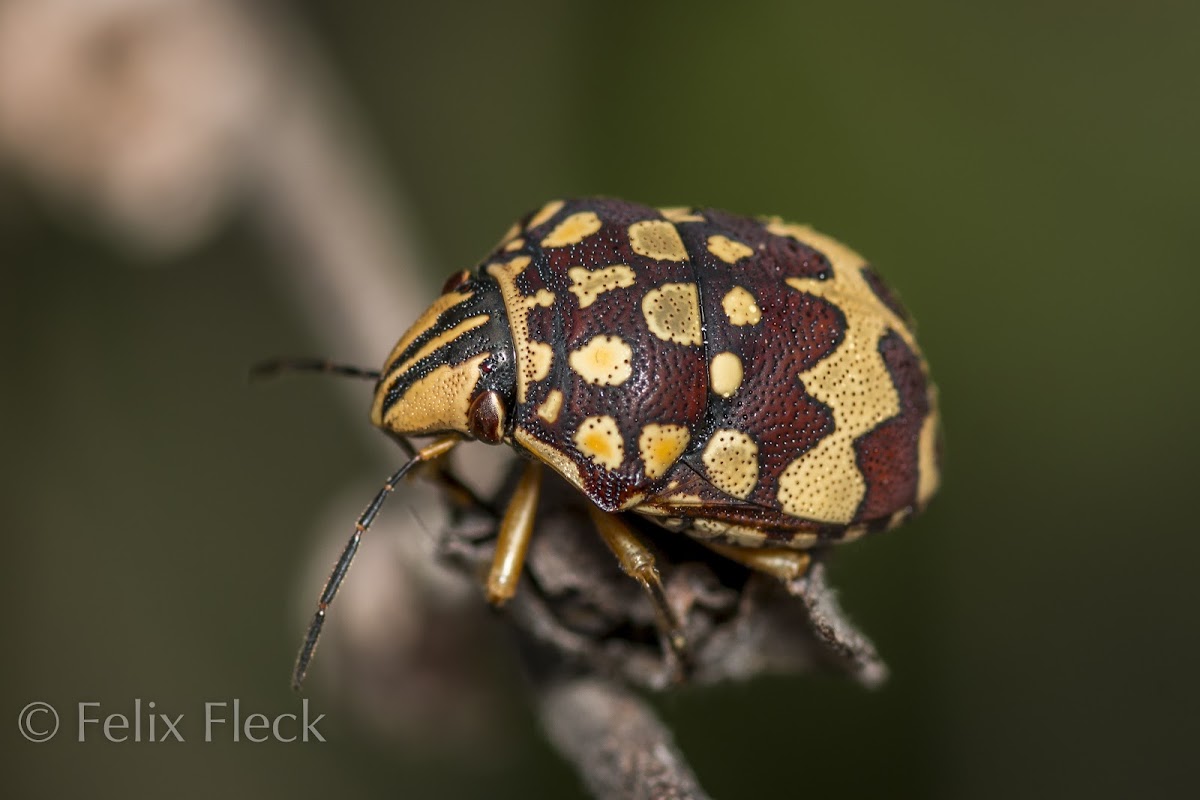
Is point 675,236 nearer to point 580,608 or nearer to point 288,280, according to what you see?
point 580,608

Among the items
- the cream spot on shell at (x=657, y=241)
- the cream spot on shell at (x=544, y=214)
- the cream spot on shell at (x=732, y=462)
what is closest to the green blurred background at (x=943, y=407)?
the cream spot on shell at (x=544, y=214)

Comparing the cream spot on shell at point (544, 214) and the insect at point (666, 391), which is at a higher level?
the cream spot on shell at point (544, 214)

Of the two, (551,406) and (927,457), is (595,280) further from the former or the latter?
(927,457)

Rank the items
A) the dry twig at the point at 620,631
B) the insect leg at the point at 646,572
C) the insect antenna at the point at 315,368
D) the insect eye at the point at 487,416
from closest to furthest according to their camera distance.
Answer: the insect leg at the point at 646,572, the dry twig at the point at 620,631, the insect eye at the point at 487,416, the insect antenna at the point at 315,368

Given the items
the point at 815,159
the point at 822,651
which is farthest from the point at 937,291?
the point at 822,651

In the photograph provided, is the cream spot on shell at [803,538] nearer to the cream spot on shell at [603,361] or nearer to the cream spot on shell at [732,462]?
the cream spot on shell at [732,462]

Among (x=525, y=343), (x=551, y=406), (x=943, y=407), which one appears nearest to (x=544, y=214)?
(x=525, y=343)

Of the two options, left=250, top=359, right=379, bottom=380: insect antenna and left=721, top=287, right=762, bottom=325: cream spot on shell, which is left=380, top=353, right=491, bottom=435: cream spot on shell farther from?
left=721, top=287, right=762, bottom=325: cream spot on shell
